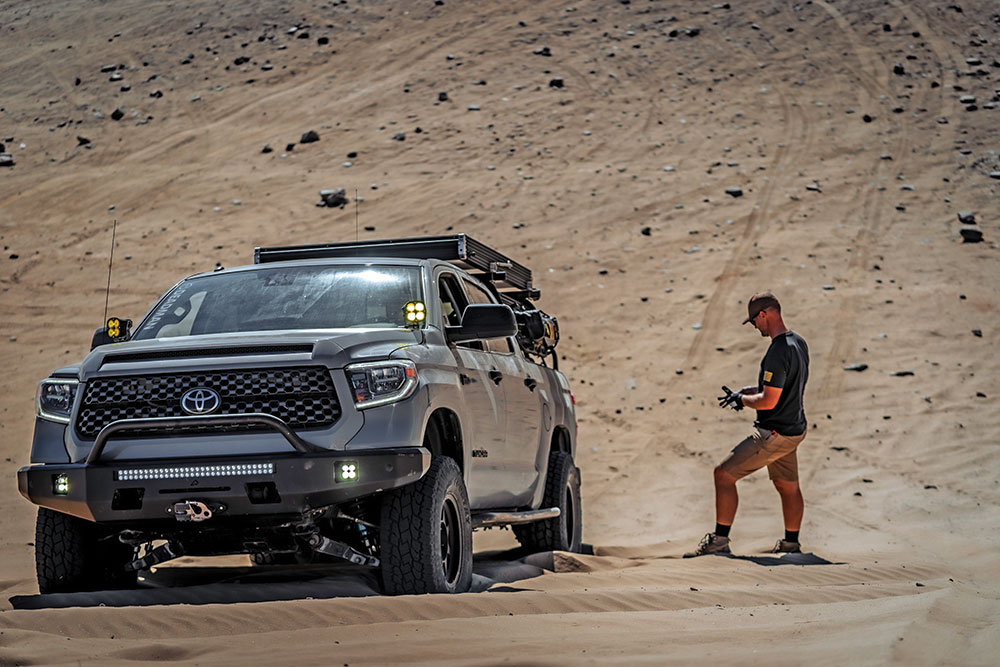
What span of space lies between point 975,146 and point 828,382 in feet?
37.7

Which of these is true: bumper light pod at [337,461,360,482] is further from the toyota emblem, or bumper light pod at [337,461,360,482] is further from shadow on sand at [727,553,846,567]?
shadow on sand at [727,553,846,567]

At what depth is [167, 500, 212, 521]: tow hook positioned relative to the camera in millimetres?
5543

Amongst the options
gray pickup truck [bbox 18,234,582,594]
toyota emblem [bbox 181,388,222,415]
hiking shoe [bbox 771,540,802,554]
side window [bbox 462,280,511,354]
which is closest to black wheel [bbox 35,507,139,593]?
gray pickup truck [bbox 18,234,582,594]

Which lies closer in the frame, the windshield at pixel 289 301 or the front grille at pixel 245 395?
the front grille at pixel 245 395

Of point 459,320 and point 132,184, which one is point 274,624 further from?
point 132,184

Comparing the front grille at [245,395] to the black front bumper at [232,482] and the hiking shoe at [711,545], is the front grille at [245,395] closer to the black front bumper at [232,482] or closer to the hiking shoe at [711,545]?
the black front bumper at [232,482]

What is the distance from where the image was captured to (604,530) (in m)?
11.5

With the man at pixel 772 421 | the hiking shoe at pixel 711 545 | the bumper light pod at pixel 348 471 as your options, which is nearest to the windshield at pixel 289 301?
the bumper light pod at pixel 348 471

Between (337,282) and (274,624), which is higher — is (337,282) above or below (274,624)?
above

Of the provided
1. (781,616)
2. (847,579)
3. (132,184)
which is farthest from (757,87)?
(781,616)

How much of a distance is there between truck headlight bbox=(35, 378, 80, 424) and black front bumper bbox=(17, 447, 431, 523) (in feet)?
1.27

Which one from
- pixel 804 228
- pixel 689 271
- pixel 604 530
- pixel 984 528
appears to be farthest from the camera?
pixel 804 228

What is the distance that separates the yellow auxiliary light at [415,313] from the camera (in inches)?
249

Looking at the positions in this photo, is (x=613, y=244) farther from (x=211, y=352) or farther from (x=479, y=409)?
(x=211, y=352)
